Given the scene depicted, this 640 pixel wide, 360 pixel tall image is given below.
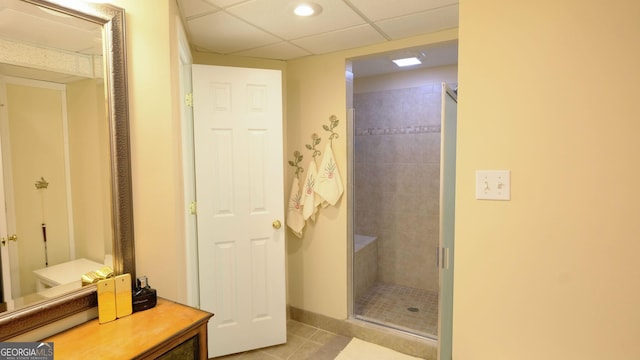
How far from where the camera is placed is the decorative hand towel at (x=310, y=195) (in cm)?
272

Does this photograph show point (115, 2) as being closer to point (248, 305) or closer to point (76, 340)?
point (76, 340)

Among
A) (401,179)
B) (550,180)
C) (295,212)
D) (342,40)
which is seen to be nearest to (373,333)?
(295,212)

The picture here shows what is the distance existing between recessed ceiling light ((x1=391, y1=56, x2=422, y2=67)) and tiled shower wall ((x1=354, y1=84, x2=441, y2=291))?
0.35 metres

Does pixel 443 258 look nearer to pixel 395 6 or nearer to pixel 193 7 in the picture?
pixel 395 6

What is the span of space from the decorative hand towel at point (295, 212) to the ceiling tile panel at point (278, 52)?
101 centimetres

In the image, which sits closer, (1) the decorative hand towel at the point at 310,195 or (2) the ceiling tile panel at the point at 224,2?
(2) the ceiling tile panel at the point at 224,2

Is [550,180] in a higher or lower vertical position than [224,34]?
lower

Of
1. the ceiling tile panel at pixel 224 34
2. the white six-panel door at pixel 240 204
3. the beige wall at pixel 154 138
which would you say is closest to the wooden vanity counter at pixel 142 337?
the beige wall at pixel 154 138

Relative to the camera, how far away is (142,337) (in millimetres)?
1121

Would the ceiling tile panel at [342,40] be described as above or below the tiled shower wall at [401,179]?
above

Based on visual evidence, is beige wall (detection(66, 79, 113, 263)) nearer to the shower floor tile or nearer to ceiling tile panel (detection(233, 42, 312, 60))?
ceiling tile panel (detection(233, 42, 312, 60))

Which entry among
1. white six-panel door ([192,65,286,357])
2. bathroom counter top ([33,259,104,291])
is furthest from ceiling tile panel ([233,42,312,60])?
bathroom counter top ([33,259,104,291])

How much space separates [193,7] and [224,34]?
16.8 inches

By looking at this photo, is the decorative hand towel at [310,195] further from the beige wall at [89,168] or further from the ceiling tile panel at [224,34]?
the beige wall at [89,168]
